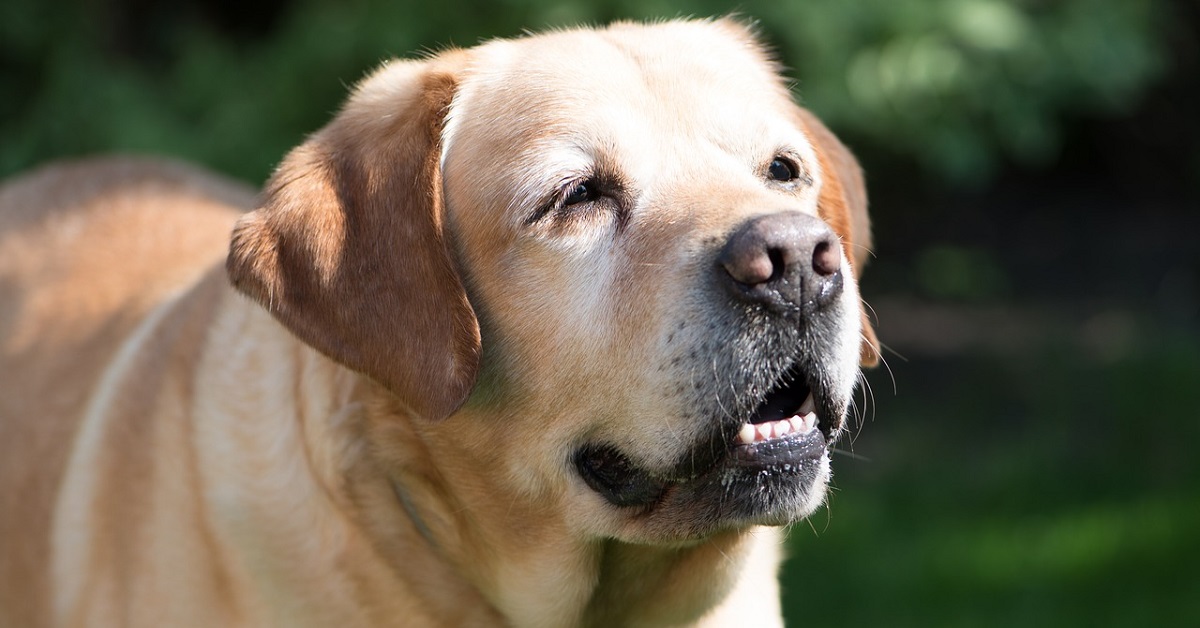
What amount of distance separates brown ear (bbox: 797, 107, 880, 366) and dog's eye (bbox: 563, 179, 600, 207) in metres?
0.72

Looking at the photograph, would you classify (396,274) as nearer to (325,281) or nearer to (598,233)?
(325,281)

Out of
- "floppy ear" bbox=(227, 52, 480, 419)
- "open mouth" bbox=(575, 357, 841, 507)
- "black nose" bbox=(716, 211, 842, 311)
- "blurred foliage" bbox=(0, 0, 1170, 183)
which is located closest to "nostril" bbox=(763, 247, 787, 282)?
"black nose" bbox=(716, 211, 842, 311)

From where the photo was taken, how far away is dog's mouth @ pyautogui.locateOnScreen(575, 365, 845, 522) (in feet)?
9.23

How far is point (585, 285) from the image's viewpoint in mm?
2891

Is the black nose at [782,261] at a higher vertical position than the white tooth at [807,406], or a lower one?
higher

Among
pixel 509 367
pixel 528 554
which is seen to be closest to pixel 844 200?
pixel 509 367

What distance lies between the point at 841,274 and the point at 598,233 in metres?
0.51

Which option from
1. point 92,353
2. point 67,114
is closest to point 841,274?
point 92,353

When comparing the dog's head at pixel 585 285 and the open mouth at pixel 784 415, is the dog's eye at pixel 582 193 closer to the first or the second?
the dog's head at pixel 585 285

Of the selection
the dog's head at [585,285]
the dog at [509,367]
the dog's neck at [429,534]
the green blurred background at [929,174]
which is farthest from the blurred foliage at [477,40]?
the dog's neck at [429,534]

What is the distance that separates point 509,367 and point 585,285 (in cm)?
25

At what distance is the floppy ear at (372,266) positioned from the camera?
2877 millimetres

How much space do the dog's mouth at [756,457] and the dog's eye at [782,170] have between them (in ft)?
1.95

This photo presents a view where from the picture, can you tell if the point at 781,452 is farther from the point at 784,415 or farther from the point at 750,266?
the point at 750,266
